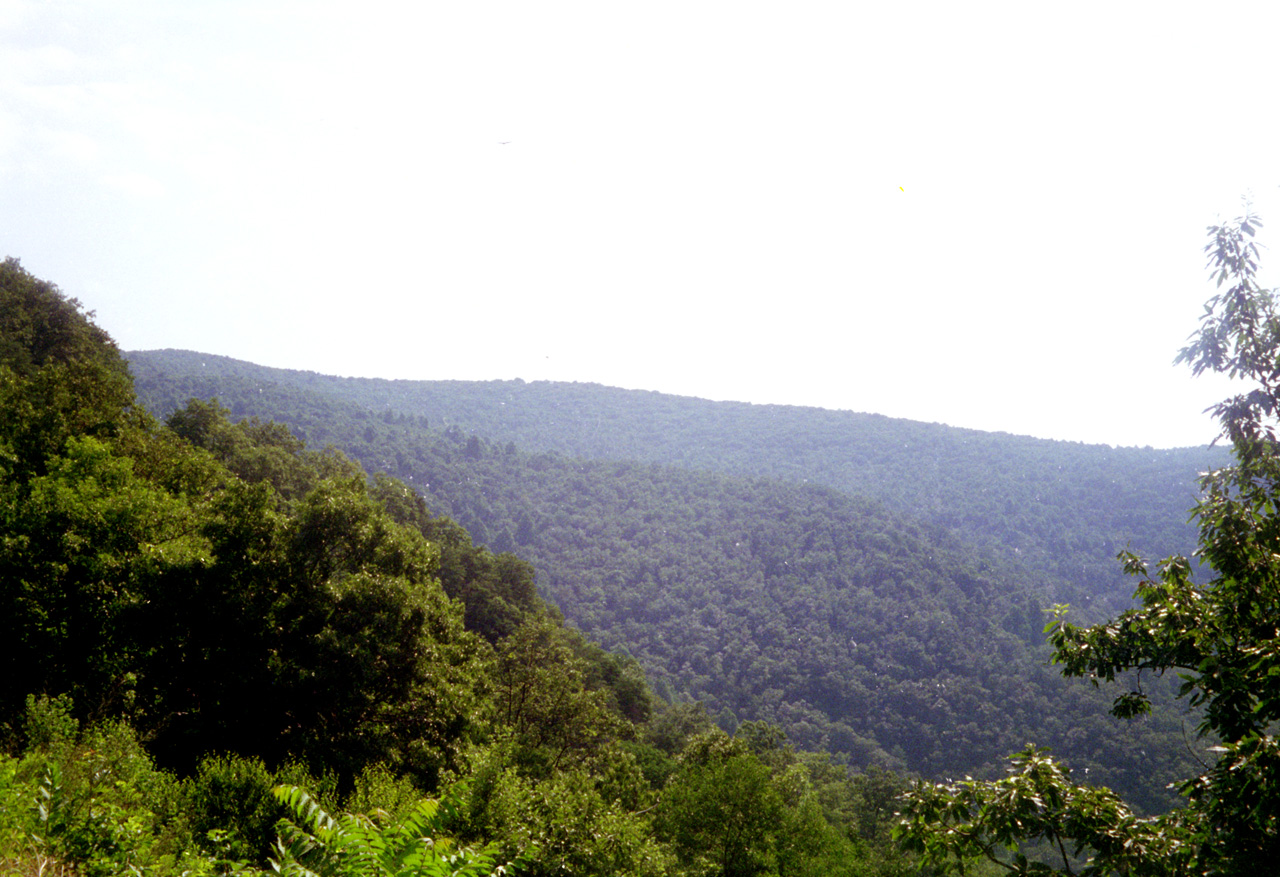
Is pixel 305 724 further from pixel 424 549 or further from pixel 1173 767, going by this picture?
pixel 1173 767

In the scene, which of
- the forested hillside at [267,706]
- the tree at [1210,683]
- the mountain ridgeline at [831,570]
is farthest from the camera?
the mountain ridgeline at [831,570]

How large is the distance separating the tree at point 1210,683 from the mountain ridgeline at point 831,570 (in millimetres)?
79923

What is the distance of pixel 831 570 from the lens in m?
141

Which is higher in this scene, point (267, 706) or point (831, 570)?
point (267, 706)

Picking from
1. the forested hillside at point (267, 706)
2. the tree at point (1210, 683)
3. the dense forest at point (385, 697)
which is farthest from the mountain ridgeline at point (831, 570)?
the tree at point (1210, 683)

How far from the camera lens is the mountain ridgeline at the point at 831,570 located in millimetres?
95875

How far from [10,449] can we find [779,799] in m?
28.1

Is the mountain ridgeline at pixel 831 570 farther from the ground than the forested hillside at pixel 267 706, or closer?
closer

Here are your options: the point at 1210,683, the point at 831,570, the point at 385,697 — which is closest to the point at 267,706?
the point at 385,697

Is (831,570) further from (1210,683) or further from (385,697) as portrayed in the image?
→ (1210,683)

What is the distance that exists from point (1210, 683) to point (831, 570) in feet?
465

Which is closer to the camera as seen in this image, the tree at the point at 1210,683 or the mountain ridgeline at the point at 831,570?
the tree at the point at 1210,683

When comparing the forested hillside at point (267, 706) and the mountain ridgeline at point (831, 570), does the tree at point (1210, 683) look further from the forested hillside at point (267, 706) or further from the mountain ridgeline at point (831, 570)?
the mountain ridgeline at point (831, 570)

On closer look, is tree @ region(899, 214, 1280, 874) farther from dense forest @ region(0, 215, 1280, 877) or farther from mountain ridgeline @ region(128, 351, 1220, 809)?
mountain ridgeline @ region(128, 351, 1220, 809)
